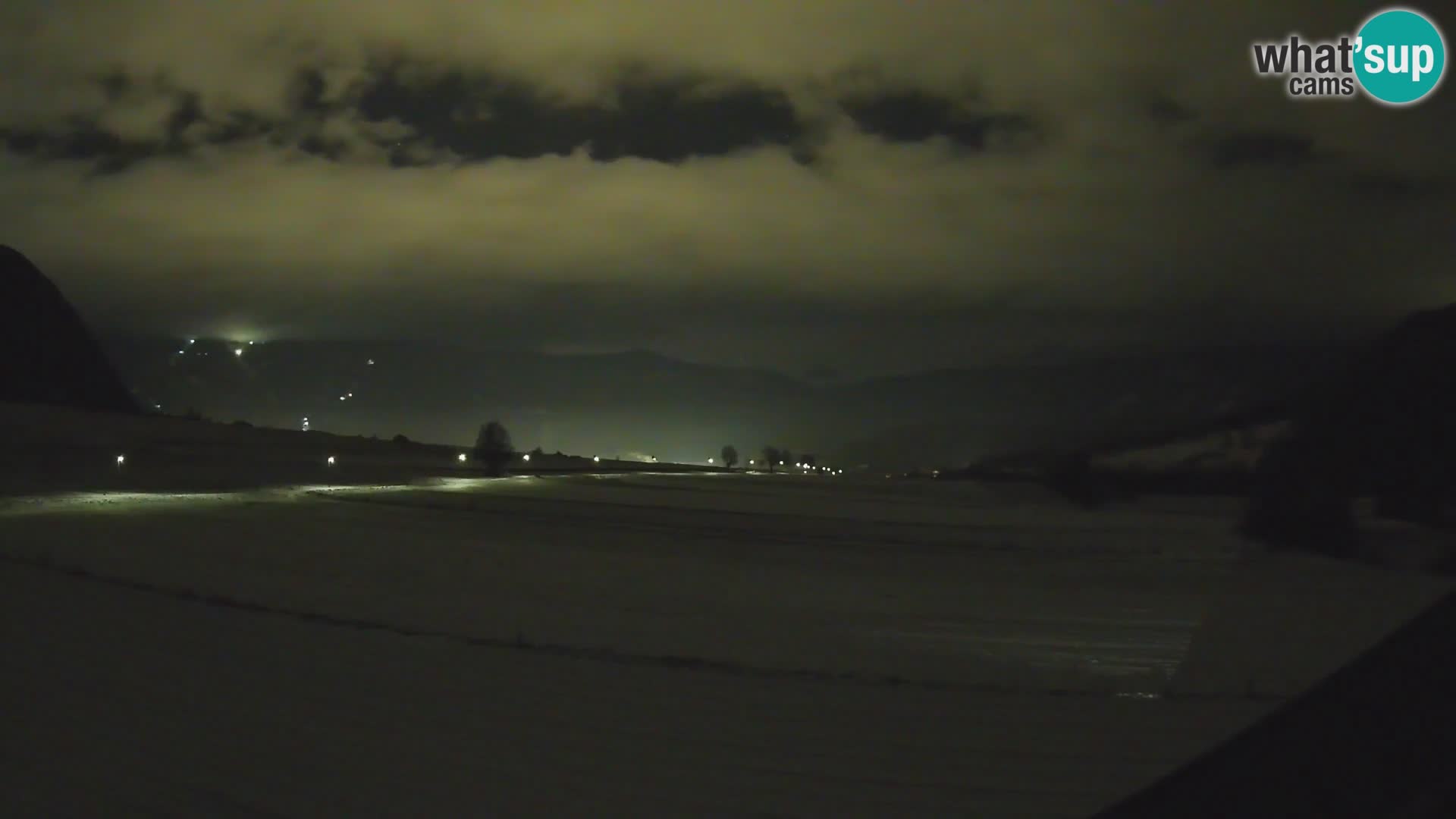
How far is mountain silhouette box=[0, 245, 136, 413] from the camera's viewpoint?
266 feet

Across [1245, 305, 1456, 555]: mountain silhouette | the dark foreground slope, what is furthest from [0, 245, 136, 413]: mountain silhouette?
the dark foreground slope

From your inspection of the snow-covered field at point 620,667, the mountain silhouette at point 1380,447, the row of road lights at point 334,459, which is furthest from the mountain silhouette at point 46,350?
the mountain silhouette at point 1380,447

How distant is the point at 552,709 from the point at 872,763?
7.29 feet

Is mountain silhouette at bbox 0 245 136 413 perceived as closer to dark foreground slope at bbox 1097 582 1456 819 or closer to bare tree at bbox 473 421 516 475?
bare tree at bbox 473 421 516 475

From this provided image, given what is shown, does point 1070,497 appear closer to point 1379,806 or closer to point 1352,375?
point 1352,375

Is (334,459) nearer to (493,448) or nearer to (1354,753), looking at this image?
(493,448)

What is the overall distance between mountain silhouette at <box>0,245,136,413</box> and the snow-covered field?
72.0 m

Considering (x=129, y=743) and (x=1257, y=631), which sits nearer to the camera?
(x=129, y=743)

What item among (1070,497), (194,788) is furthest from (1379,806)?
(1070,497)

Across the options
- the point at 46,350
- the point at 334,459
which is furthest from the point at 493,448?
the point at 46,350

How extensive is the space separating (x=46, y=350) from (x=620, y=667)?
93.0 metres

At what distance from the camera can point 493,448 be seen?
49.6 meters

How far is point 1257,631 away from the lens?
11.2 metres

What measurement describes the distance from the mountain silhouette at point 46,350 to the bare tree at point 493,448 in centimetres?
4165
